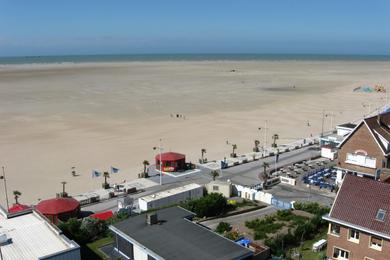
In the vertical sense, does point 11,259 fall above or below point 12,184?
above

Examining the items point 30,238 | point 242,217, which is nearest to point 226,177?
point 242,217

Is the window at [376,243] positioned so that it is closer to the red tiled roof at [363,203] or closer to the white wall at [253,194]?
the red tiled roof at [363,203]

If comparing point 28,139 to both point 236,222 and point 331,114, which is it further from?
point 331,114

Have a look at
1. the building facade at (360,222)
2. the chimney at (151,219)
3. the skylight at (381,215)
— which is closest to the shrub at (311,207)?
the building facade at (360,222)

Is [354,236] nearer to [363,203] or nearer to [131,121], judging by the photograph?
[363,203]

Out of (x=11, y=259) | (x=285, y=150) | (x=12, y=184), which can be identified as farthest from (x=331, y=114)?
(x=11, y=259)

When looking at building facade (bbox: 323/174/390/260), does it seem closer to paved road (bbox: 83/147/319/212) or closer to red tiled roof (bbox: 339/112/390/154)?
red tiled roof (bbox: 339/112/390/154)

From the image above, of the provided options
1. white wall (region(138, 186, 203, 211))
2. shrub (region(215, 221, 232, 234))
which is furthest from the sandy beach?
shrub (region(215, 221, 232, 234))
